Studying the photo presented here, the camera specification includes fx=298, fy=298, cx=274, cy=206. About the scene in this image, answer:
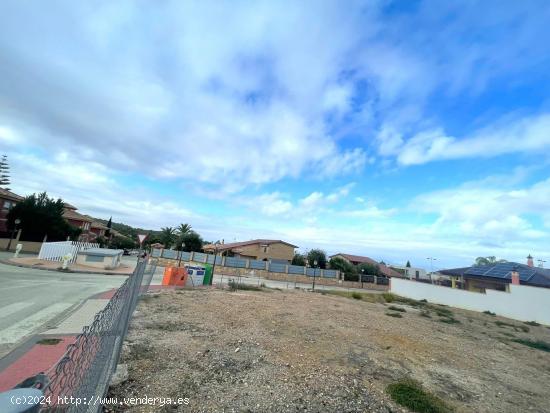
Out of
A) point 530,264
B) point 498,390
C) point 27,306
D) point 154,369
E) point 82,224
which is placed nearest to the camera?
point 154,369

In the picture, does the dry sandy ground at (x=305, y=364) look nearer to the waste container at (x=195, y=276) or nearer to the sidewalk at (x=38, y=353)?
the sidewalk at (x=38, y=353)

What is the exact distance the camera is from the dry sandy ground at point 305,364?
5.54 metres

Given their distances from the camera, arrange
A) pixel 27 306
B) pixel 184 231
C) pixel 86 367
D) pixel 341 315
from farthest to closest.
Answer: pixel 184 231 < pixel 341 315 < pixel 27 306 < pixel 86 367

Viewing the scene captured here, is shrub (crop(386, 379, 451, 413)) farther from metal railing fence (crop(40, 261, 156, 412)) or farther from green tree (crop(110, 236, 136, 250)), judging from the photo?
green tree (crop(110, 236, 136, 250))

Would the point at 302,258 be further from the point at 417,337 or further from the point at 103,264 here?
the point at 417,337

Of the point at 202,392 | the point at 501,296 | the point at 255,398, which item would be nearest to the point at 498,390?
the point at 255,398

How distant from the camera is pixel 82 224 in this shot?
2375 inches

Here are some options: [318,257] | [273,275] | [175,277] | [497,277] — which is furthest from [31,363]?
[318,257]

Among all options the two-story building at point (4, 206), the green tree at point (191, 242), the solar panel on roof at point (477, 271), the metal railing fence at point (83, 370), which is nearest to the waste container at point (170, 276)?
the metal railing fence at point (83, 370)

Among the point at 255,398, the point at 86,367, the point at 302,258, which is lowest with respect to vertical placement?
the point at 255,398

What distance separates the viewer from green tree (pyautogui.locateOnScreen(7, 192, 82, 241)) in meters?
37.4

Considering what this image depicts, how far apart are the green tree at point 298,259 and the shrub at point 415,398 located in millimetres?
53844

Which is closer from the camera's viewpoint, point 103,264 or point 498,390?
point 498,390

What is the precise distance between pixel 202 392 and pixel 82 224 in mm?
66580
